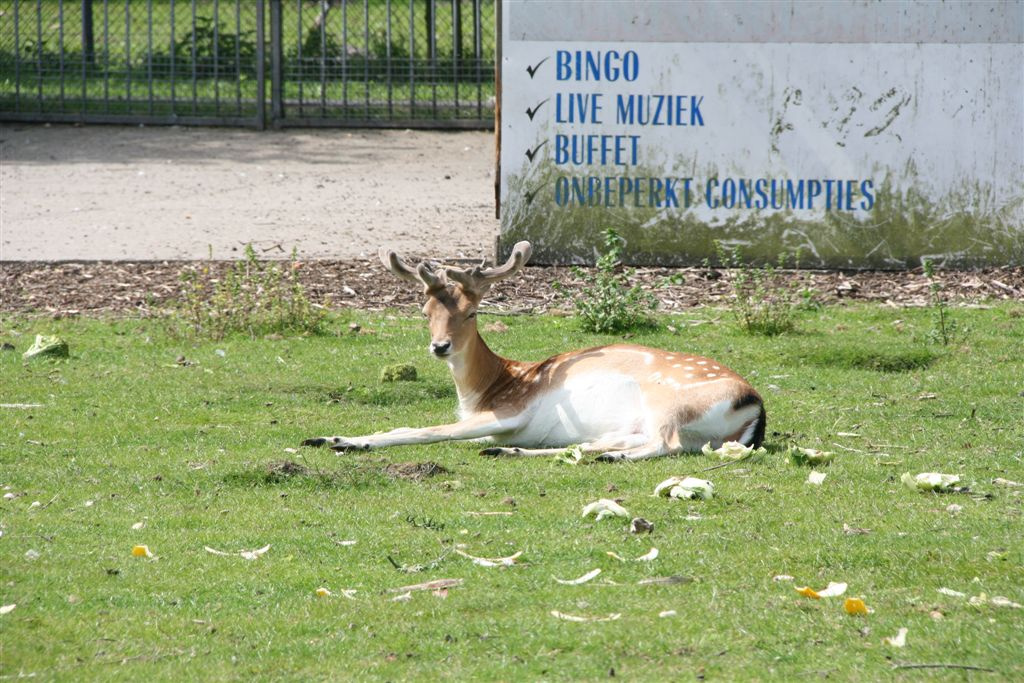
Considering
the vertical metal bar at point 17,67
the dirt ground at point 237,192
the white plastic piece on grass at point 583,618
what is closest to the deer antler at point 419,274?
the white plastic piece on grass at point 583,618

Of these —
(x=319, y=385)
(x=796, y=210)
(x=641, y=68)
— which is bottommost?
(x=319, y=385)

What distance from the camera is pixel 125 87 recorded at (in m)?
19.0

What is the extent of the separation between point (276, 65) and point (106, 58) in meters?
2.35

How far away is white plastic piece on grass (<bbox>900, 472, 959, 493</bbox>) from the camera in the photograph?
6707 mm

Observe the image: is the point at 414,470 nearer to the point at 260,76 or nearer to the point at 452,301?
the point at 452,301

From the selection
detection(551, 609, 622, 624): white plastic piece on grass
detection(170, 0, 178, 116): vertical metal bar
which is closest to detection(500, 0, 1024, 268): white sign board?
detection(170, 0, 178, 116): vertical metal bar

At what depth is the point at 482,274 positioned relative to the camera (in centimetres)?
810

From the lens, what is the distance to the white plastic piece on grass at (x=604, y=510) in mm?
6301

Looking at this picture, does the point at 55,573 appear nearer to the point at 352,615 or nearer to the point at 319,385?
the point at 352,615

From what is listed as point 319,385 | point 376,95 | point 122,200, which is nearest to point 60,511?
point 319,385

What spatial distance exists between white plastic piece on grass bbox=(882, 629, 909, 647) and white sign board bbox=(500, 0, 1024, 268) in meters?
8.62

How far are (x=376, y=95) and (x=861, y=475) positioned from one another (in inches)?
514

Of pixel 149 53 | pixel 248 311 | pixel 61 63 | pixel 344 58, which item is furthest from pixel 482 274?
pixel 61 63

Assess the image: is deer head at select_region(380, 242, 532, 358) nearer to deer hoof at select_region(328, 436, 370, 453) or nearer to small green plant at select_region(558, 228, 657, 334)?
deer hoof at select_region(328, 436, 370, 453)
